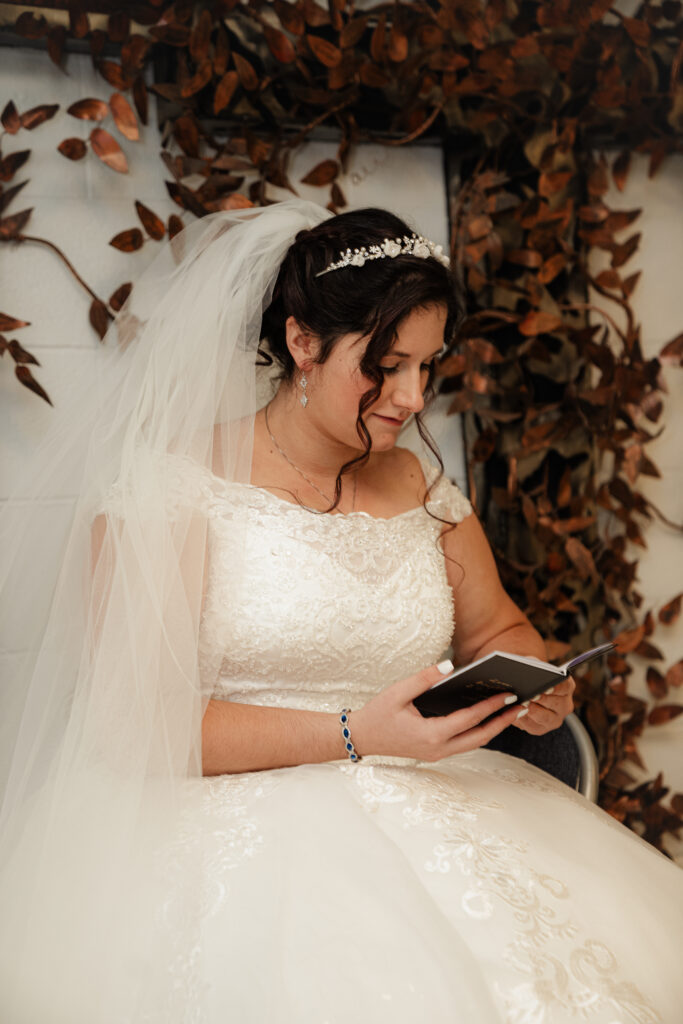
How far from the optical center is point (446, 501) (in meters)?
1.84

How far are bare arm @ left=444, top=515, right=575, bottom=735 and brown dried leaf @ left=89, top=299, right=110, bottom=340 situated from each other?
2.97 feet

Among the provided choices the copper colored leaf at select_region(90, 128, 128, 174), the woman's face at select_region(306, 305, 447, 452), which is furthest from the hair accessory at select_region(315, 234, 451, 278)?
the copper colored leaf at select_region(90, 128, 128, 174)

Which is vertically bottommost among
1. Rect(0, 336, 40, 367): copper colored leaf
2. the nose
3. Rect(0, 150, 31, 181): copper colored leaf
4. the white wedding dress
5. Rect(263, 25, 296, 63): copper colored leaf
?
the white wedding dress

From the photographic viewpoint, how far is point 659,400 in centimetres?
239

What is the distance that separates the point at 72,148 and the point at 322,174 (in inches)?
22.9

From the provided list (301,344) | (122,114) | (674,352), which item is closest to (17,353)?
(122,114)

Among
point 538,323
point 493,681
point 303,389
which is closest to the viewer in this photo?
point 493,681

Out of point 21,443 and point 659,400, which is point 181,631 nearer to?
point 21,443

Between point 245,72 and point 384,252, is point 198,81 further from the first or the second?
point 384,252

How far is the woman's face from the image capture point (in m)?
1.59

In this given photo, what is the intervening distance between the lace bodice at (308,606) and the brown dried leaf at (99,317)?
2.10 feet

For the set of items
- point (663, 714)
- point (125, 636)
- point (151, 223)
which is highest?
point (151, 223)

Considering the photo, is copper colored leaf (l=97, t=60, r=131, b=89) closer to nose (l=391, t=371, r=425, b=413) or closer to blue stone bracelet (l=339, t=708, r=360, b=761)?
nose (l=391, t=371, r=425, b=413)

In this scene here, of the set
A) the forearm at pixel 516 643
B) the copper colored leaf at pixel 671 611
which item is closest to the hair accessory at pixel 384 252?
the forearm at pixel 516 643
